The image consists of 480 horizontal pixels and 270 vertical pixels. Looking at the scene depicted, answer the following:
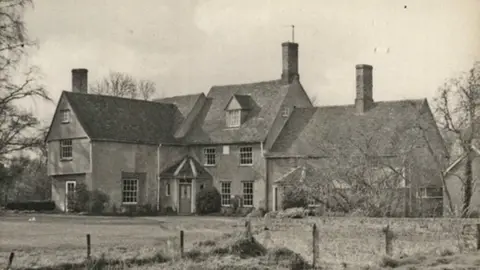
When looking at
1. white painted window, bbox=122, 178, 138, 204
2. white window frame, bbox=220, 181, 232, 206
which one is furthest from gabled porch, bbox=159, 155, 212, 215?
white painted window, bbox=122, 178, 138, 204

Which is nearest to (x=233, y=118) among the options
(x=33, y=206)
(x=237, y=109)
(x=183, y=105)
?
(x=237, y=109)

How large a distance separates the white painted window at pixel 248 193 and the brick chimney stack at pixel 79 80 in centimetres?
1284

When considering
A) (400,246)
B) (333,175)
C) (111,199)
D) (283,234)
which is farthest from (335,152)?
(111,199)

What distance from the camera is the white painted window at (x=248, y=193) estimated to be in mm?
46406

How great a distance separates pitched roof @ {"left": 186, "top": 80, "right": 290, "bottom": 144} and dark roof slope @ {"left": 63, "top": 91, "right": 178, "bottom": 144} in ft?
7.51

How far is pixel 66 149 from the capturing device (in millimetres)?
46656

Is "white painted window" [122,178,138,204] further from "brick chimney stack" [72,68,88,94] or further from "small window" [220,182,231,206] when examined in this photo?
"brick chimney stack" [72,68,88,94]

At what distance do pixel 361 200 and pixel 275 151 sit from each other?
15.2 m

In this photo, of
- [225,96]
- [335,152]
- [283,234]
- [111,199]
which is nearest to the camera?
[283,234]

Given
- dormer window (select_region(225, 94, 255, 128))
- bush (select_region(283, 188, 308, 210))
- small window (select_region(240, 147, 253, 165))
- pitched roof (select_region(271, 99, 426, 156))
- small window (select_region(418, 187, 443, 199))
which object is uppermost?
dormer window (select_region(225, 94, 255, 128))

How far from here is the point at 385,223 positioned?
22.7m

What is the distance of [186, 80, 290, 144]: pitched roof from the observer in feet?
154

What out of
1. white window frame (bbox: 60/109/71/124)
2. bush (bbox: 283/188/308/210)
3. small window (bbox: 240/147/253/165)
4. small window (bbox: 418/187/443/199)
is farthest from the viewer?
small window (bbox: 240/147/253/165)

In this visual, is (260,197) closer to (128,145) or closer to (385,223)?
(128,145)
